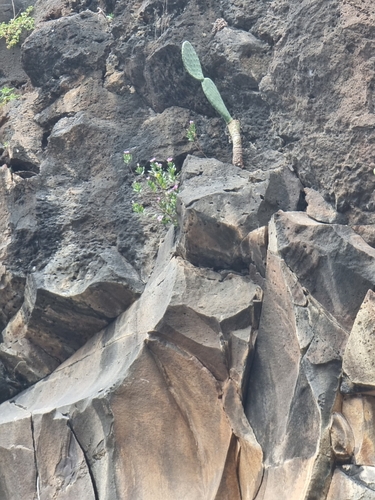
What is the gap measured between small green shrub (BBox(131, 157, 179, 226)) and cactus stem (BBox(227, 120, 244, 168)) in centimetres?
64

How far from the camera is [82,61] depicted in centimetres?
1054

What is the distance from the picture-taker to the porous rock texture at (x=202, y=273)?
268 inches

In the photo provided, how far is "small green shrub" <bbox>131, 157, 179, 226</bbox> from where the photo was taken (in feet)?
27.8

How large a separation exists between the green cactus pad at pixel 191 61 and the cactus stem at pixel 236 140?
0.67 metres

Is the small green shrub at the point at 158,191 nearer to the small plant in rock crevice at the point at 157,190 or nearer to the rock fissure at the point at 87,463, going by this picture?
the small plant in rock crevice at the point at 157,190

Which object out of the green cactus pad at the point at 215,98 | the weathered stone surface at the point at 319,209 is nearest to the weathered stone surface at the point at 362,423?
the weathered stone surface at the point at 319,209

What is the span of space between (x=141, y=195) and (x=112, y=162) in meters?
0.70

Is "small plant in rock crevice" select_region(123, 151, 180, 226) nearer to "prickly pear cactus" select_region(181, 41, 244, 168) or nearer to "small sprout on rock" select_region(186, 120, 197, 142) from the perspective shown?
"small sprout on rock" select_region(186, 120, 197, 142)

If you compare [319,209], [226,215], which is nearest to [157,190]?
[226,215]

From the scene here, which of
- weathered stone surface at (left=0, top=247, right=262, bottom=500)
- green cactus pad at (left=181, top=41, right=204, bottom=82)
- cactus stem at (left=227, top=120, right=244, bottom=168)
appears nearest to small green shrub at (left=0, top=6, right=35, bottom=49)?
green cactus pad at (left=181, top=41, right=204, bottom=82)

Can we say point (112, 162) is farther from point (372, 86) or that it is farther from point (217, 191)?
point (372, 86)

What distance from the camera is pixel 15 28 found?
39.3 feet

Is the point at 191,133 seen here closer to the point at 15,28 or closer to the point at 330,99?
the point at 330,99

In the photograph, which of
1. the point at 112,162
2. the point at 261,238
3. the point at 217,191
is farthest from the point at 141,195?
the point at 261,238
